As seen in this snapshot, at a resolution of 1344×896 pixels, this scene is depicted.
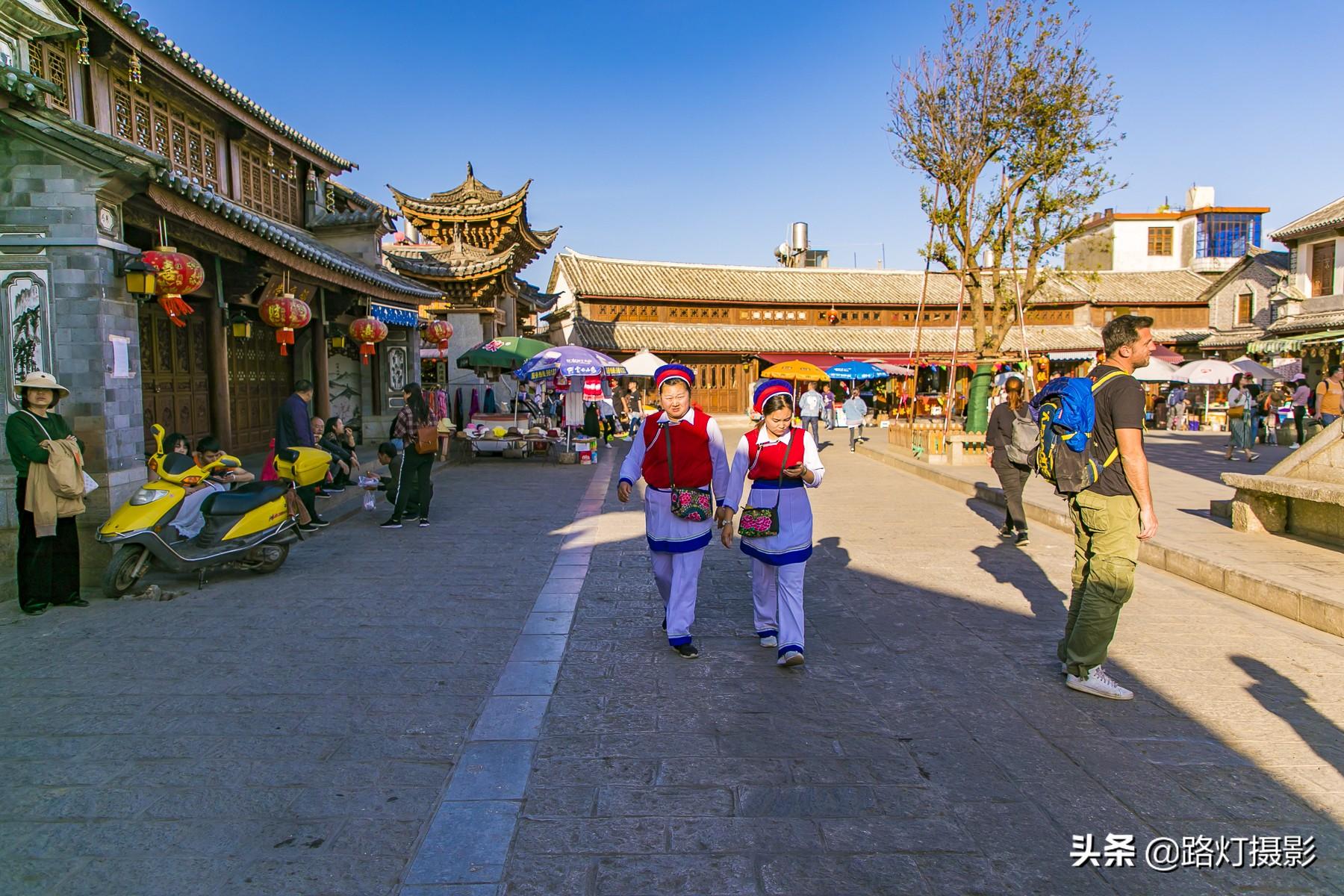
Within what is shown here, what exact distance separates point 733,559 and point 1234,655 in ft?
12.6

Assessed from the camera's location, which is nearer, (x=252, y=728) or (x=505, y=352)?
(x=252, y=728)

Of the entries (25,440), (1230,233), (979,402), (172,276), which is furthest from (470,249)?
(1230,233)

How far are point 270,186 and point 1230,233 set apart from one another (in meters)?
43.5

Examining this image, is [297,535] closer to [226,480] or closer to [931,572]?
[226,480]

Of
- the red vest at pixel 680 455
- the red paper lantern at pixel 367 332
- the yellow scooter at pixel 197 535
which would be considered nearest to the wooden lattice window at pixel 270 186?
the red paper lantern at pixel 367 332

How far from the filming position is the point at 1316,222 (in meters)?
26.1

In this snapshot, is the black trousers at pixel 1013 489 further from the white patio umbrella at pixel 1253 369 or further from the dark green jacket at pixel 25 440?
the white patio umbrella at pixel 1253 369

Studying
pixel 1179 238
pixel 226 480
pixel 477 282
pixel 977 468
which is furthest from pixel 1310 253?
pixel 226 480

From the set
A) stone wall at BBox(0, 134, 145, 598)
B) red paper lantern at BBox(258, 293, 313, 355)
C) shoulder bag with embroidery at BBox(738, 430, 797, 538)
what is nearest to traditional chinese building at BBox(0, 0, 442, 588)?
stone wall at BBox(0, 134, 145, 598)

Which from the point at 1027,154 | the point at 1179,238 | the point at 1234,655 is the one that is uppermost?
the point at 1179,238

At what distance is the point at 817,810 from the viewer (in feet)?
10.0

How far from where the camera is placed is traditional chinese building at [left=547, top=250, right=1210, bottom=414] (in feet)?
117

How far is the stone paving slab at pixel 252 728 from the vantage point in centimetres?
274

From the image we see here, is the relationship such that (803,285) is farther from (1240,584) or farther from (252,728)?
(252,728)
